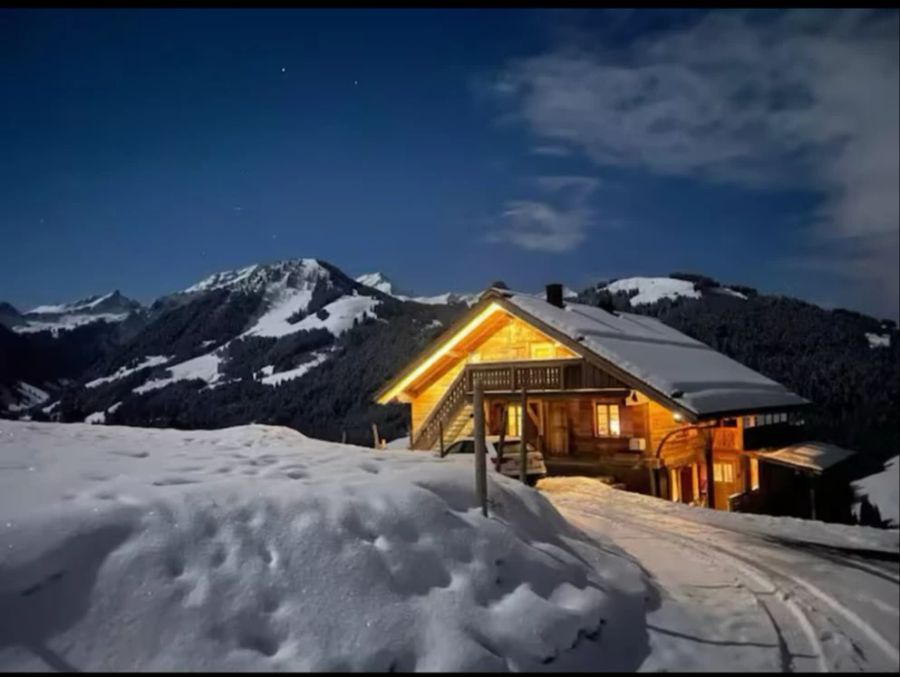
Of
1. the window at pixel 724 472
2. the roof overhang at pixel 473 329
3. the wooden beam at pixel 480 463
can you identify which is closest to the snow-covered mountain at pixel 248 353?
the roof overhang at pixel 473 329

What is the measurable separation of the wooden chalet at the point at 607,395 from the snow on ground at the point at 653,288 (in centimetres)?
564

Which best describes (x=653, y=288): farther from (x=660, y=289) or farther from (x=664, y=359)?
(x=664, y=359)

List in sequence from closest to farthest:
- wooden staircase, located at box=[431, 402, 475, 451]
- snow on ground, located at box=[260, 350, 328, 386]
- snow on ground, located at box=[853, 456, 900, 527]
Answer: snow on ground, located at box=[853, 456, 900, 527] < wooden staircase, located at box=[431, 402, 475, 451] < snow on ground, located at box=[260, 350, 328, 386]

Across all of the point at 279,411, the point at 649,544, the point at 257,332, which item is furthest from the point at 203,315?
the point at 649,544

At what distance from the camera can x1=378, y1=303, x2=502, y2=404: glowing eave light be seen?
21469 millimetres

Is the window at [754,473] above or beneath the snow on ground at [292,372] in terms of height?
beneath

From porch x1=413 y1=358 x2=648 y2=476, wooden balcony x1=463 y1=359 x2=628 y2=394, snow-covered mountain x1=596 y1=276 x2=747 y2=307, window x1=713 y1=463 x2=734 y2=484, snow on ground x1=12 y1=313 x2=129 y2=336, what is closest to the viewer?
snow-covered mountain x1=596 y1=276 x2=747 y2=307

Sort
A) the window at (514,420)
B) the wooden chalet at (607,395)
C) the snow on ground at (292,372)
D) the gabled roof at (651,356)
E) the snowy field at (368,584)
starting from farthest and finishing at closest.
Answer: the snow on ground at (292,372)
the window at (514,420)
the wooden chalet at (607,395)
the gabled roof at (651,356)
the snowy field at (368,584)

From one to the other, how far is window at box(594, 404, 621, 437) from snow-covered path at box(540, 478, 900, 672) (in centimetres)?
930

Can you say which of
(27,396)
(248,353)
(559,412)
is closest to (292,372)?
(248,353)

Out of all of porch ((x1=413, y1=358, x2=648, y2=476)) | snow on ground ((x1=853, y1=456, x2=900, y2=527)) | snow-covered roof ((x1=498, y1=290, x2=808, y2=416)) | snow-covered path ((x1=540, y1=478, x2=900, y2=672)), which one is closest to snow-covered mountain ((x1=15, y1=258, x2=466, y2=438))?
porch ((x1=413, y1=358, x2=648, y2=476))

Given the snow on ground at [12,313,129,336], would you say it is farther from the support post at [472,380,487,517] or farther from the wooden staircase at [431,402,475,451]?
the wooden staircase at [431,402,475,451]

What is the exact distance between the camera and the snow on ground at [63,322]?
10733mm

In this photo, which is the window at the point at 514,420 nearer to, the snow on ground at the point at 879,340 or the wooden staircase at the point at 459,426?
the wooden staircase at the point at 459,426
